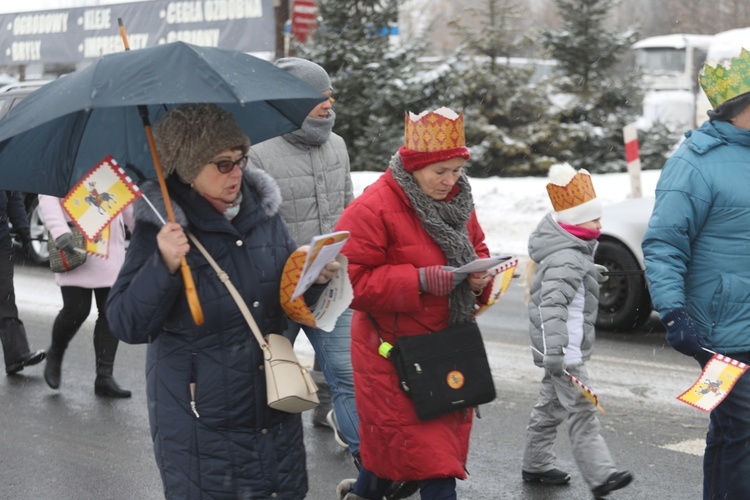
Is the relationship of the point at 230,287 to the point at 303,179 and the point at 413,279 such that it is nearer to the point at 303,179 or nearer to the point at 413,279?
the point at 413,279

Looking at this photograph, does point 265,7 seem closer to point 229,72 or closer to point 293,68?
point 293,68

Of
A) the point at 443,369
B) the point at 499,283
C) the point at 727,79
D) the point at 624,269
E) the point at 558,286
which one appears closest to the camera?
the point at 727,79

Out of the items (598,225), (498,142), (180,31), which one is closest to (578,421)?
(598,225)

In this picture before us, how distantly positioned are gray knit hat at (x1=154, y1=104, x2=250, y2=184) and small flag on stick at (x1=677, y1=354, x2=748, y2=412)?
1878 mm

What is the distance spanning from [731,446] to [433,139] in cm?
163

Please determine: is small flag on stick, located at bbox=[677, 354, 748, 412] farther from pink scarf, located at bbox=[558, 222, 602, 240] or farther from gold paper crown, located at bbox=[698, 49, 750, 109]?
pink scarf, located at bbox=[558, 222, 602, 240]

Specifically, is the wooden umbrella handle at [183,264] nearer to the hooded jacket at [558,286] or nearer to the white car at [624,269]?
the hooded jacket at [558,286]

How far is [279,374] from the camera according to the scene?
3139 mm

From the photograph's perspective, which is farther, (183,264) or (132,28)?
(132,28)

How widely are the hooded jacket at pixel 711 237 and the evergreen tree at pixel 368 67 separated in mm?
14687

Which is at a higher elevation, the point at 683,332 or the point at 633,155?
the point at 683,332

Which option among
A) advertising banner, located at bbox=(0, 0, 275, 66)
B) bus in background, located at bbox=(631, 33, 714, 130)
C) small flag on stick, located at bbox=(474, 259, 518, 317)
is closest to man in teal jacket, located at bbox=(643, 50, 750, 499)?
small flag on stick, located at bbox=(474, 259, 518, 317)

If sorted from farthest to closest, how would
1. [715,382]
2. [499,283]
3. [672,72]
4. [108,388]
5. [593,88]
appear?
1. [672,72]
2. [593,88]
3. [108,388]
4. [499,283]
5. [715,382]

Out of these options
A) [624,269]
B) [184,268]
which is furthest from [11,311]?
[624,269]
